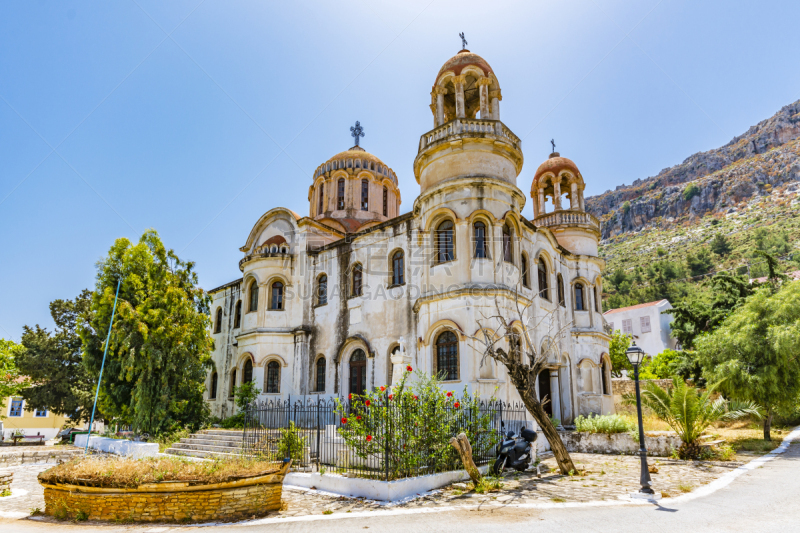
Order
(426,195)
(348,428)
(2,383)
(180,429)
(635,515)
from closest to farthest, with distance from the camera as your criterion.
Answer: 1. (635,515)
2. (348,428)
3. (426,195)
4. (180,429)
5. (2,383)

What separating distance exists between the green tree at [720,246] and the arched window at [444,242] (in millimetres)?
65500

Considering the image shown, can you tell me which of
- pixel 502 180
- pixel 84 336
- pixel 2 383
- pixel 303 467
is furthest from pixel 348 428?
pixel 2 383

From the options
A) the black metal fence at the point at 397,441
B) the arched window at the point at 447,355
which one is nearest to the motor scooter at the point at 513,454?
the black metal fence at the point at 397,441

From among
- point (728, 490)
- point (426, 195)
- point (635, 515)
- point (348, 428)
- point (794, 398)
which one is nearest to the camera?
point (635, 515)

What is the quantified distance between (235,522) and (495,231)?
10878mm

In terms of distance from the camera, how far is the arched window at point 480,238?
15898 mm

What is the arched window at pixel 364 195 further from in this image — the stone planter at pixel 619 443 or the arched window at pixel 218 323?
the stone planter at pixel 619 443

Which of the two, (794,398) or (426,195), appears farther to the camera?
(426,195)

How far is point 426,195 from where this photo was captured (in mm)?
16953

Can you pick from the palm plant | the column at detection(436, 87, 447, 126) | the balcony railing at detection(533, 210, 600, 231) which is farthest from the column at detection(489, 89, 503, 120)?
the palm plant

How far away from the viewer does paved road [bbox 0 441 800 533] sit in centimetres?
696

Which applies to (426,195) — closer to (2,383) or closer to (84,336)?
(84,336)

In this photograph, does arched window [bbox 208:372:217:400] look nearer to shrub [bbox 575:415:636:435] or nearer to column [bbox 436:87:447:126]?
column [bbox 436:87:447:126]

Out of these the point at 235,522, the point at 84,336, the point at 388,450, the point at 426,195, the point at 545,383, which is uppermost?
the point at 426,195
